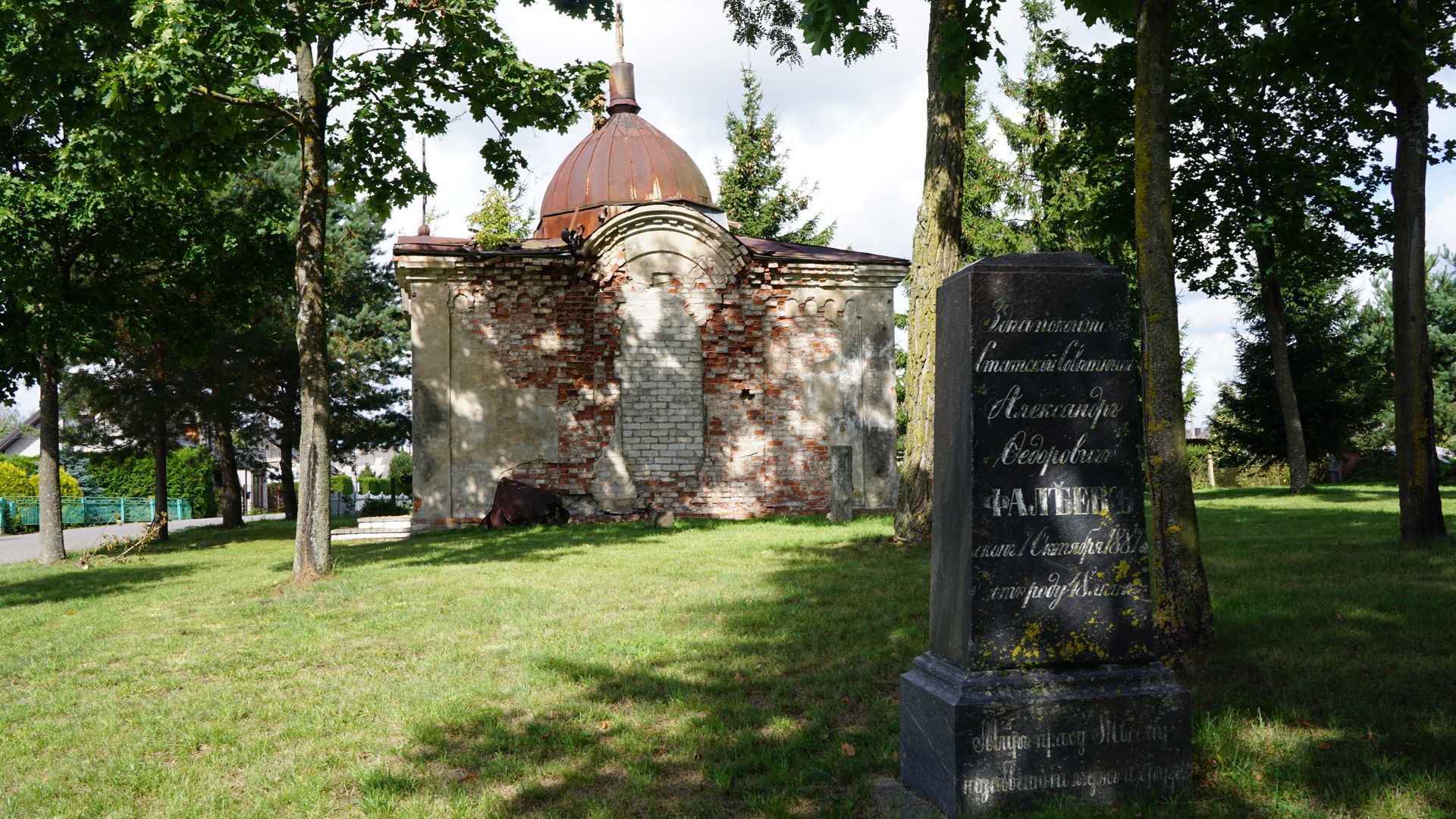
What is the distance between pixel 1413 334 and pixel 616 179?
1922cm

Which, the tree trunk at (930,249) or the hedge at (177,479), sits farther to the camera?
the hedge at (177,479)

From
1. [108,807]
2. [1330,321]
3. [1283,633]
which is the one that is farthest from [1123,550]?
[1330,321]

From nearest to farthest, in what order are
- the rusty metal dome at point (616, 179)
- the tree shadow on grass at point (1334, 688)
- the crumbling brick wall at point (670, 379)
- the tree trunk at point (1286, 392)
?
the tree shadow on grass at point (1334, 688), the crumbling brick wall at point (670, 379), the tree trunk at point (1286, 392), the rusty metal dome at point (616, 179)

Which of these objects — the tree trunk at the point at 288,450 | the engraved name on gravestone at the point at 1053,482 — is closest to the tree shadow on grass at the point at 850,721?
the engraved name on gravestone at the point at 1053,482

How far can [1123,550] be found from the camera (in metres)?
3.72

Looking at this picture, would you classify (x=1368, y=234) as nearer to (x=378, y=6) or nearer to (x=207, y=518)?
(x=378, y=6)

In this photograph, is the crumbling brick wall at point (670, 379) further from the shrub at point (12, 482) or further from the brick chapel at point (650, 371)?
the shrub at point (12, 482)

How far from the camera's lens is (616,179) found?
24.9 m

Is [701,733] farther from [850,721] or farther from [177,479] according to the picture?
[177,479]

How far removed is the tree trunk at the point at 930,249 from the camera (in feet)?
35.6

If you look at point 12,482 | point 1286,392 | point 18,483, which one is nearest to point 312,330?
point 1286,392

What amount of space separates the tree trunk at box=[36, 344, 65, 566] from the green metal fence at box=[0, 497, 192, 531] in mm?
18006

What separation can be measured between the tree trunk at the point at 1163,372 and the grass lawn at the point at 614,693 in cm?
39

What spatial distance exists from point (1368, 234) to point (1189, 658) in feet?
64.4
